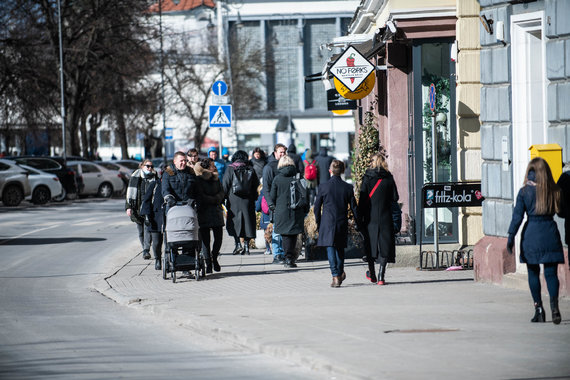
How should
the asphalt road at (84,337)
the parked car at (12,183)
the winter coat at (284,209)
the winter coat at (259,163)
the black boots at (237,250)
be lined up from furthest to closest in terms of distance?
1. the parked car at (12,183)
2. the winter coat at (259,163)
3. the black boots at (237,250)
4. the winter coat at (284,209)
5. the asphalt road at (84,337)

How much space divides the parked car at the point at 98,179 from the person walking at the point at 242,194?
25.1 meters

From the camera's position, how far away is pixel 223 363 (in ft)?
28.3

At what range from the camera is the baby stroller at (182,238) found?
14.4 metres

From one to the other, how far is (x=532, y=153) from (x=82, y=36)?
40.0 m

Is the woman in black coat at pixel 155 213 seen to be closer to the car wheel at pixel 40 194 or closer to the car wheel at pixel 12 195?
the car wheel at pixel 12 195

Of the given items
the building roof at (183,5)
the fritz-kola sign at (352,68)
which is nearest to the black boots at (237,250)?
the fritz-kola sign at (352,68)

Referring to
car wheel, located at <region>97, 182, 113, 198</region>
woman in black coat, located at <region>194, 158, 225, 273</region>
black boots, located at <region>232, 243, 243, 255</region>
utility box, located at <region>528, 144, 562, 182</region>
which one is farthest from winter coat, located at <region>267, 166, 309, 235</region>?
car wheel, located at <region>97, 182, 113, 198</region>

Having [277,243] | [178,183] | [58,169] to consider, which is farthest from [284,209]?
[58,169]

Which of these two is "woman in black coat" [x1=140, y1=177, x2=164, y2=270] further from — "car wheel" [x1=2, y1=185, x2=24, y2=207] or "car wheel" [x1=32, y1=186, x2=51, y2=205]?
"car wheel" [x1=32, y1=186, x2=51, y2=205]

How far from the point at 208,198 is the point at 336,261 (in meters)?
2.57

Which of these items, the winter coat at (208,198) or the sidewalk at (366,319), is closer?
the sidewalk at (366,319)

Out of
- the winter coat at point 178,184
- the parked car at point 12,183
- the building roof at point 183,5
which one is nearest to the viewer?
the winter coat at point 178,184

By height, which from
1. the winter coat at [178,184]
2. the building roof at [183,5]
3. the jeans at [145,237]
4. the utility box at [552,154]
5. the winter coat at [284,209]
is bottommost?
the jeans at [145,237]

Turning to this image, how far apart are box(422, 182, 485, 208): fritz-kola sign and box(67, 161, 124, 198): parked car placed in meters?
29.0
